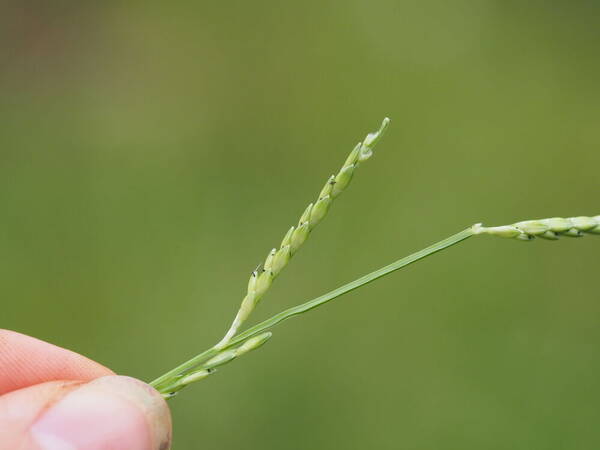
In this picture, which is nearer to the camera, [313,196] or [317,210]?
[317,210]

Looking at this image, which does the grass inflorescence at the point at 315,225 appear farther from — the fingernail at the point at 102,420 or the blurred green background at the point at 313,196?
the blurred green background at the point at 313,196

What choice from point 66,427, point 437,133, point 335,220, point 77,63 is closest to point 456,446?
point 335,220

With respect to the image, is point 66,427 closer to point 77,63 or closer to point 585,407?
point 585,407

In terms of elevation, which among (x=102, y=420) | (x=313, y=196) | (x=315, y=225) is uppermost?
(x=313, y=196)

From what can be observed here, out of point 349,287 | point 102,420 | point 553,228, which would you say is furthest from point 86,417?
point 553,228

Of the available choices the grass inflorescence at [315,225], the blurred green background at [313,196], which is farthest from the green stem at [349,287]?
the blurred green background at [313,196]

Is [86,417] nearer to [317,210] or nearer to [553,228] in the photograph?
[317,210]

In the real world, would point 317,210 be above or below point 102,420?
above
